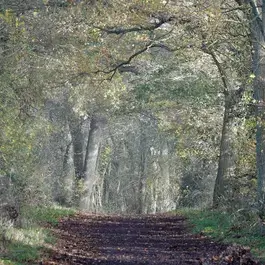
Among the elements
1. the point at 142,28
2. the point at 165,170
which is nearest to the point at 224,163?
the point at 142,28

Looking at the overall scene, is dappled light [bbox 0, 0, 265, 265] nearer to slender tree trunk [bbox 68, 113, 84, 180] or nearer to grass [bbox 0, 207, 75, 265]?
grass [bbox 0, 207, 75, 265]

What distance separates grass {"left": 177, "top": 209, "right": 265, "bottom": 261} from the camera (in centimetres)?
1443

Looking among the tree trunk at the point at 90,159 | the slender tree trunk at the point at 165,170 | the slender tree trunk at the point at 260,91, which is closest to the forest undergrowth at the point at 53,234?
the slender tree trunk at the point at 260,91

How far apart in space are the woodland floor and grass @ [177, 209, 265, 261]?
341 mm

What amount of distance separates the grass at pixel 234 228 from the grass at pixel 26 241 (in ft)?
14.6

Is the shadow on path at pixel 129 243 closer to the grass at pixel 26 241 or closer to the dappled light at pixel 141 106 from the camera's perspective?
the dappled light at pixel 141 106

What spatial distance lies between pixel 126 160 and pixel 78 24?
29.7 meters

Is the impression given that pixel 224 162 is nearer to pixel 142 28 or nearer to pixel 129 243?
pixel 142 28

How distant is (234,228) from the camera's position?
54.1 ft

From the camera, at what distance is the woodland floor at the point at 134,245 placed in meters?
13.1

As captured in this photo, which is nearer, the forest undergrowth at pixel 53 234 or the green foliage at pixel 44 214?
the forest undergrowth at pixel 53 234

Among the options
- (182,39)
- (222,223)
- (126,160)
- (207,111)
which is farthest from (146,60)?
(126,160)

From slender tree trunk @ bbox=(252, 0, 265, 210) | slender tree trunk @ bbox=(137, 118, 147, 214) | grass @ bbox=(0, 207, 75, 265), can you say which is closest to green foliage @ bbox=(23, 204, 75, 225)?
grass @ bbox=(0, 207, 75, 265)

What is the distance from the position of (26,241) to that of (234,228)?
18.2 feet
